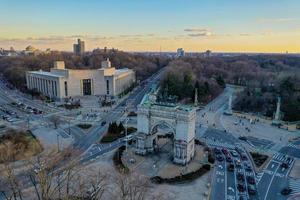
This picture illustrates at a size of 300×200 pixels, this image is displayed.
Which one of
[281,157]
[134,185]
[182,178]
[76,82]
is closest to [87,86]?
[76,82]

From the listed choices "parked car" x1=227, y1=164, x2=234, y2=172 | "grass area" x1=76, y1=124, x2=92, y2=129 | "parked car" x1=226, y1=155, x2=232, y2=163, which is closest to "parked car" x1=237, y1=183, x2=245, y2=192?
"parked car" x1=227, y1=164, x2=234, y2=172

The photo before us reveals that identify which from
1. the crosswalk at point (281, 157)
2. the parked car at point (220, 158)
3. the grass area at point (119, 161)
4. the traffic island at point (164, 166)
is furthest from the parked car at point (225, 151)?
the grass area at point (119, 161)

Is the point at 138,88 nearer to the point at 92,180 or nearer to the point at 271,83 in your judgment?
the point at 271,83

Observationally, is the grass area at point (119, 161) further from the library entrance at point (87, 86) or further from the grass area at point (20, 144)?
the library entrance at point (87, 86)

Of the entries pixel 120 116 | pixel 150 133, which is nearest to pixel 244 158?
pixel 150 133

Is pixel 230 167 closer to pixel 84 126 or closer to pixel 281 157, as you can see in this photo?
pixel 281 157

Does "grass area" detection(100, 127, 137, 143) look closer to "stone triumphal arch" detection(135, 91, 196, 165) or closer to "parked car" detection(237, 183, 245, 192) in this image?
"stone triumphal arch" detection(135, 91, 196, 165)
